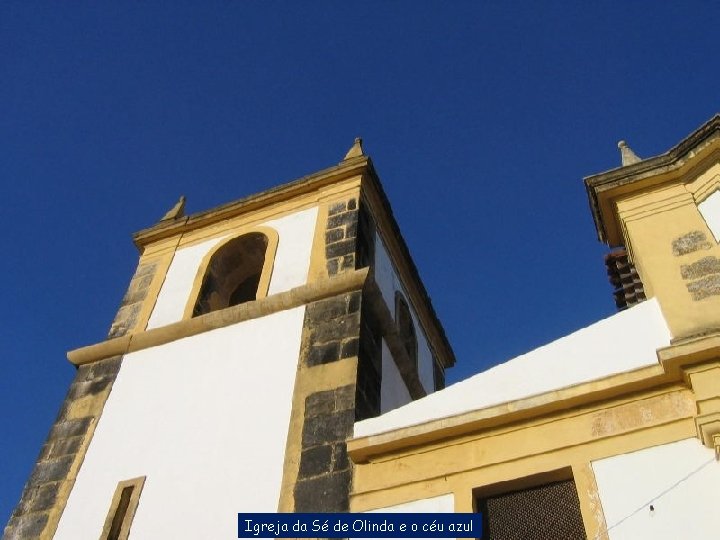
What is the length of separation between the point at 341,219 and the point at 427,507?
4.45 metres

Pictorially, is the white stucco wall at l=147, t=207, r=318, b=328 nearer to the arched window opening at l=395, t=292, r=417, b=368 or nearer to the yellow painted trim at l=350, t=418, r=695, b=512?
the arched window opening at l=395, t=292, r=417, b=368

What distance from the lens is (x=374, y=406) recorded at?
7422mm

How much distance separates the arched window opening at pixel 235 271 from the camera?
10.3 meters

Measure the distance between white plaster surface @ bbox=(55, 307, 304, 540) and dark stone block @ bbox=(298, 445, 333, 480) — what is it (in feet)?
0.68

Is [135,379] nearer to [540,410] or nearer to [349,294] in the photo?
[349,294]

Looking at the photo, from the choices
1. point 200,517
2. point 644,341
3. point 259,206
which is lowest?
point 200,517

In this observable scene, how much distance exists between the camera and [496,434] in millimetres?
6168

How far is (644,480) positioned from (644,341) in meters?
1.29

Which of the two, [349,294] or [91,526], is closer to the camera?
[91,526]

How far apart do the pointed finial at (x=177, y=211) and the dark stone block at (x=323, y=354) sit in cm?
481

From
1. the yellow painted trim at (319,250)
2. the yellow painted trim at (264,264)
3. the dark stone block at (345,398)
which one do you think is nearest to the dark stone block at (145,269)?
the yellow painted trim at (264,264)

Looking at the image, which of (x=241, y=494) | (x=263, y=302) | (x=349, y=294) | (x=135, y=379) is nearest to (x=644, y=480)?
(x=241, y=494)

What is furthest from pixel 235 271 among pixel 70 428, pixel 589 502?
pixel 589 502

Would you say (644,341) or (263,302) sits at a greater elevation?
(263,302)
